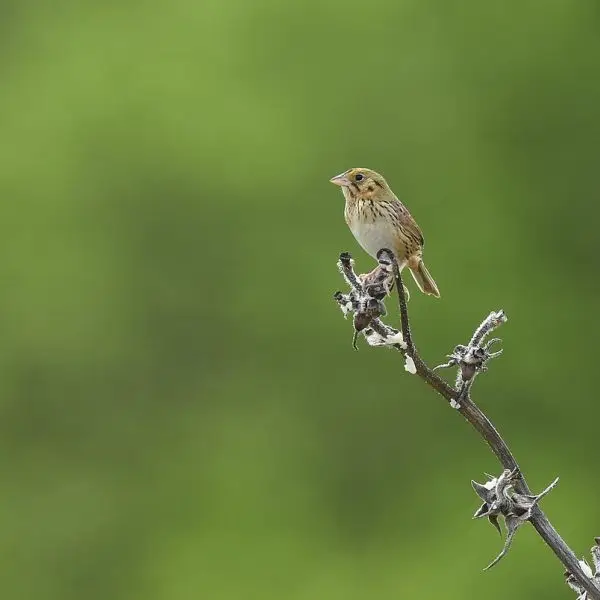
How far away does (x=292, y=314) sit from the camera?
9.73 metres

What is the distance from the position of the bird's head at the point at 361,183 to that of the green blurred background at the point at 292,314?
613 centimetres

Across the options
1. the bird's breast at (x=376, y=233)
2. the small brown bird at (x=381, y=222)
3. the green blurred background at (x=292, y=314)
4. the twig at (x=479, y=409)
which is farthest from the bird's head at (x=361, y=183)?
the green blurred background at (x=292, y=314)

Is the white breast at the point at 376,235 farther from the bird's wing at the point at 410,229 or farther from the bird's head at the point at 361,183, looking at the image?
the bird's head at the point at 361,183

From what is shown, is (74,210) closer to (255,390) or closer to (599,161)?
(255,390)

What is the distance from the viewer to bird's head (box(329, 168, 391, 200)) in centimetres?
241

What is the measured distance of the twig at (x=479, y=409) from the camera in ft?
3.88

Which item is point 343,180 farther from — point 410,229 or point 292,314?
point 292,314

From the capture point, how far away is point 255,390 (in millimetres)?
9828

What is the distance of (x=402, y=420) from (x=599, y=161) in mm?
2404

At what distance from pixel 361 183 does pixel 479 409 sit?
4.31 ft

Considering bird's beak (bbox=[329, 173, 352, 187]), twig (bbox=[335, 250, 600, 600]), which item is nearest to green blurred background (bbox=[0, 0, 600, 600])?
bird's beak (bbox=[329, 173, 352, 187])

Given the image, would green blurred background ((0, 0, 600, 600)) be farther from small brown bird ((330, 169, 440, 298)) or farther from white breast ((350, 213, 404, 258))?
white breast ((350, 213, 404, 258))

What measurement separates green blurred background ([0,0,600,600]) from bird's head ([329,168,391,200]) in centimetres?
613

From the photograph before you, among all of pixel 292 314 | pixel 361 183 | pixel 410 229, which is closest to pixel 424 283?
pixel 361 183
